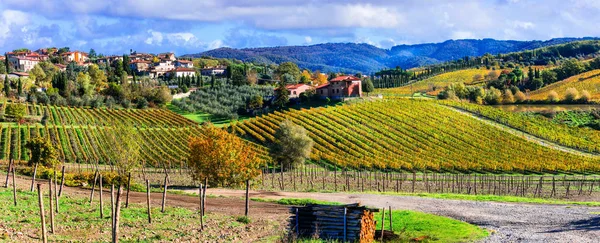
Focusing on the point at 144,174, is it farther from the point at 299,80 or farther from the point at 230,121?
the point at 299,80

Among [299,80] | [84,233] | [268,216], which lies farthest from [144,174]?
[299,80]

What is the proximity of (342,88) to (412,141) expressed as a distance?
83.4 ft

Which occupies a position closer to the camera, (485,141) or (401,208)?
(401,208)

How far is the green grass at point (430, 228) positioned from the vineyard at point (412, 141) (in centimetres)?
2994

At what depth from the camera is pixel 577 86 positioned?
149250mm

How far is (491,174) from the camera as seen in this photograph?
5884 centimetres

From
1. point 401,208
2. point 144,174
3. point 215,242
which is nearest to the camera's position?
point 215,242

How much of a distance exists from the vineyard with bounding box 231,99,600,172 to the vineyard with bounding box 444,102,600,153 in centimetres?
547

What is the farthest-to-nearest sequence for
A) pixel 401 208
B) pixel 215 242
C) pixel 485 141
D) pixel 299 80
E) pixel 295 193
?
1. pixel 299 80
2. pixel 485 141
3. pixel 295 193
4. pixel 401 208
5. pixel 215 242

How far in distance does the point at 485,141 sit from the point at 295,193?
41.8 metres

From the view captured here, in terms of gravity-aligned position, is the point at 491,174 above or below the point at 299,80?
below

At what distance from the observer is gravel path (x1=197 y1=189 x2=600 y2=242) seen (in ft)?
89.5

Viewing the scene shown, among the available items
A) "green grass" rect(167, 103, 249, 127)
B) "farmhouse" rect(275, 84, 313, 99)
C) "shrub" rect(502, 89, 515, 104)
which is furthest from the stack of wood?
"shrub" rect(502, 89, 515, 104)

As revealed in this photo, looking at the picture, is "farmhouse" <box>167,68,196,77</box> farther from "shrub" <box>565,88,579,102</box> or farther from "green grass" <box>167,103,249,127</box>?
"shrub" <box>565,88,579,102</box>
